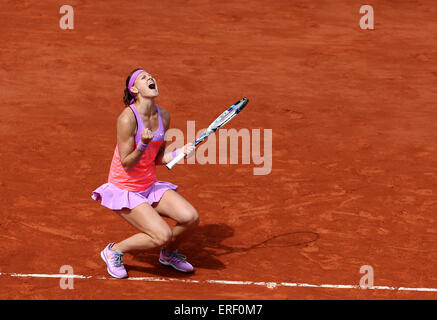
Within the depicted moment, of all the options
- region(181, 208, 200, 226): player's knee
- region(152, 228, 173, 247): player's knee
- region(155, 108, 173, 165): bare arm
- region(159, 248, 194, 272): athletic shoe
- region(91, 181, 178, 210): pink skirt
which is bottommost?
→ region(159, 248, 194, 272): athletic shoe

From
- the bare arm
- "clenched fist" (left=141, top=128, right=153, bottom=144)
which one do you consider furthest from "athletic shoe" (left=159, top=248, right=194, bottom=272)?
"clenched fist" (left=141, top=128, right=153, bottom=144)

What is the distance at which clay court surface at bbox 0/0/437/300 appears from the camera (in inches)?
358

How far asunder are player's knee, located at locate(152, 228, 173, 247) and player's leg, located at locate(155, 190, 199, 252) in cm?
25

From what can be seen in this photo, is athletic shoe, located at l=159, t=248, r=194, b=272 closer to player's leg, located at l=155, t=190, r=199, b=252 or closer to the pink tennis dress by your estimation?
player's leg, located at l=155, t=190, r=199, b=252

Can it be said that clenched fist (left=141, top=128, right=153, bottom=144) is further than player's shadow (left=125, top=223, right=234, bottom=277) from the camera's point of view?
No

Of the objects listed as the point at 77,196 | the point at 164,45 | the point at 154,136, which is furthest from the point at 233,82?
the point at 154,136

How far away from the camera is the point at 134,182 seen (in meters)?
→ 8.56

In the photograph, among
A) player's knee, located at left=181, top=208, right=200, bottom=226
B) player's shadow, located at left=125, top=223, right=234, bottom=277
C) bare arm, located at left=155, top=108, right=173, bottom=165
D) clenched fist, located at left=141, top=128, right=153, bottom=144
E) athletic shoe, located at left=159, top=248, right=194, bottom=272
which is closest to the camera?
clenched fist, located at left=141, top=128, right=153, bottom=144

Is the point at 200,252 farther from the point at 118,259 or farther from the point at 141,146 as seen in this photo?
the point at 141,146

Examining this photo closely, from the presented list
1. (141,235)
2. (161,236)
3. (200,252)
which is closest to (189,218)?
(161,236)

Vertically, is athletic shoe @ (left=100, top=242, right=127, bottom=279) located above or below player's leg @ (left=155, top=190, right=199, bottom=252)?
below

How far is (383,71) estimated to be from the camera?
14883 millimetres

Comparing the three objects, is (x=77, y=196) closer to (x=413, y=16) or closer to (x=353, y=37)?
(x=353, y=37)

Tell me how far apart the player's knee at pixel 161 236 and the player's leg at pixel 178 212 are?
253 mm
